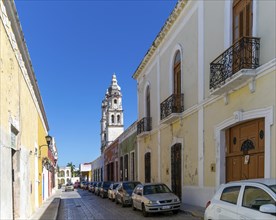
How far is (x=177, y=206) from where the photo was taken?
16.2 m

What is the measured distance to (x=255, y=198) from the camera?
7027 millimetres

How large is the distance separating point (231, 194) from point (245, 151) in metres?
6.18

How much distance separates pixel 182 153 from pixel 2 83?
12.9 m

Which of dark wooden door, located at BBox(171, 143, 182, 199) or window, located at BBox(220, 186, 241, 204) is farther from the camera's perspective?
dark wooden door, located at BBox(171, 143, 182, 199)

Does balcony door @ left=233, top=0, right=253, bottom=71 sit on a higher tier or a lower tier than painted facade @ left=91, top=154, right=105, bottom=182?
higher

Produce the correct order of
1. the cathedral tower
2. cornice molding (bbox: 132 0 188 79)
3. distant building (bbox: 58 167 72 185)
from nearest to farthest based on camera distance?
cornice molding (bbox: 132 0 188 79) → the cathedral tower → distant building (bbox: 58 167 72 185)

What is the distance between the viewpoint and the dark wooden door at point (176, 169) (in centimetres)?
2134

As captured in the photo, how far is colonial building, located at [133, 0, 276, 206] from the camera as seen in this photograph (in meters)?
12.4

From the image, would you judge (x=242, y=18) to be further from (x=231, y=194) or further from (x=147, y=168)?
(x=147, y=168)

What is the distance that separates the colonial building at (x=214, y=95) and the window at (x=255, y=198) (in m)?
4.45

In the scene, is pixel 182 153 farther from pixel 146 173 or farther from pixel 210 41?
pixel 146 173

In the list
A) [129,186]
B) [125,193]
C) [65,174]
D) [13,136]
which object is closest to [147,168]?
[129,186]

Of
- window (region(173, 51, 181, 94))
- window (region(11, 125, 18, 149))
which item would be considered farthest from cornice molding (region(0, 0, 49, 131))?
window (region(173, 51, 181, 94))

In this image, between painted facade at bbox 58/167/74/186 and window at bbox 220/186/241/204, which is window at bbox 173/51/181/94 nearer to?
window at bbox 220/186/241/204
